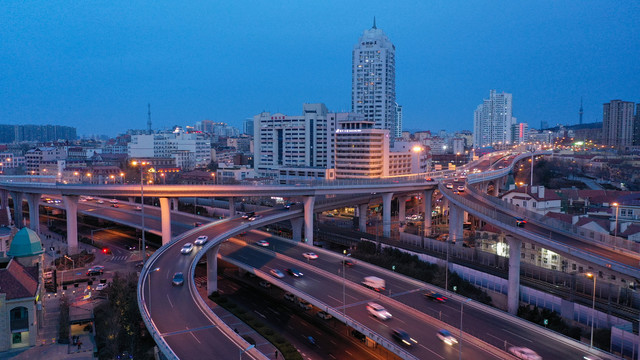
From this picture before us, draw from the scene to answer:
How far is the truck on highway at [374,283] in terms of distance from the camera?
2952cm

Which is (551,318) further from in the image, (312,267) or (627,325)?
(312,267)

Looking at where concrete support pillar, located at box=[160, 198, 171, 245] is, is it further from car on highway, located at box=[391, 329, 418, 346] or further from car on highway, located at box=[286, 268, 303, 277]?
car on highway, located at box=[391, 329, 418, 346]

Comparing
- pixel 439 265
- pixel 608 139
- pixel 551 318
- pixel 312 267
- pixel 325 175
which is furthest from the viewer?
pixel 608 139

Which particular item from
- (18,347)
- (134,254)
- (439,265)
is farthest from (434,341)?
(134,254)

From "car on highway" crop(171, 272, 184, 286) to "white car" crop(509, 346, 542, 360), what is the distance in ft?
63.4

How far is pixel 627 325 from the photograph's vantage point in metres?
24.3

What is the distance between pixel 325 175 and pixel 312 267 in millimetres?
51876

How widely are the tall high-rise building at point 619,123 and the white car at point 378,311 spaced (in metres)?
144

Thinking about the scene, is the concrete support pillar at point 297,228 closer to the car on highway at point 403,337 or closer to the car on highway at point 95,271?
the car on highway at point 95,271

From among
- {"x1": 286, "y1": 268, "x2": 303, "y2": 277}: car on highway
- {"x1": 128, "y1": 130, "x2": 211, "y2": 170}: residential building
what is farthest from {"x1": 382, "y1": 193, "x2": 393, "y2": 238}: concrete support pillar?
{"x1": 128, "y1": 130, "x2": 211, "y2": 170}: residential building

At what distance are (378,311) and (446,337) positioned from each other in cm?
420

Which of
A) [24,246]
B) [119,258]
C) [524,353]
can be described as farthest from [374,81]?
[524,353]

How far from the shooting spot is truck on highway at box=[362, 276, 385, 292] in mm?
29516

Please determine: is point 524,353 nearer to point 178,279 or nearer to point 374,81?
point 178,279
